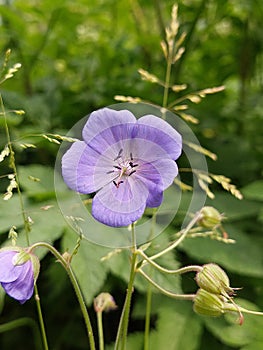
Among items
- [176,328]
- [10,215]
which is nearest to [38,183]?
[10,215]

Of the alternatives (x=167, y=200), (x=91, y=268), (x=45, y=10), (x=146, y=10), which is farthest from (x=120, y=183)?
(x=146, y=10)

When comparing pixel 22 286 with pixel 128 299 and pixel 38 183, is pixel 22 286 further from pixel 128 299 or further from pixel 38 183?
pixel 38 183

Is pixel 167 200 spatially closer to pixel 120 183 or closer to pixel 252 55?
pixel 120 183

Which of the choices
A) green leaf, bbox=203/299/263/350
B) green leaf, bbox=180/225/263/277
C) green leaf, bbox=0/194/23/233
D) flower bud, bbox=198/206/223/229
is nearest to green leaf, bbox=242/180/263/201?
green leaf, bbox=180/225/263/277

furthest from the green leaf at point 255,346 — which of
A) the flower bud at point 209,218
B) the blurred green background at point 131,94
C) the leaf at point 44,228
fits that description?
the leaf at point 44,228

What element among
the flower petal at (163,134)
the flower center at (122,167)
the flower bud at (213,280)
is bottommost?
the flower bud at (213,280)

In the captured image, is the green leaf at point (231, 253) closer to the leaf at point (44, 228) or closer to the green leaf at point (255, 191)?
the green leaf at point (255, 191)
